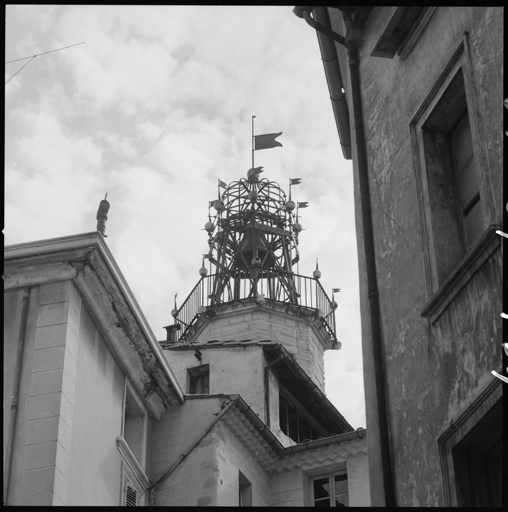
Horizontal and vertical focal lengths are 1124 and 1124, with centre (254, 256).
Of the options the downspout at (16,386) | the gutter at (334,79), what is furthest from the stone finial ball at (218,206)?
the gutter at (334,79)

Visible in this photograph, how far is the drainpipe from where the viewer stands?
9820 mm

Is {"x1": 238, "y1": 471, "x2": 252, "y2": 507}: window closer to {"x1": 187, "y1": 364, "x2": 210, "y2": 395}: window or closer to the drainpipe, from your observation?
{"x1": 187, "y1": 364, "x2": 210, "y2": 395}: window

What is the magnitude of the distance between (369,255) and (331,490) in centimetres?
1299

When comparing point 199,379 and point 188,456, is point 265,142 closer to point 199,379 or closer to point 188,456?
point 199,379

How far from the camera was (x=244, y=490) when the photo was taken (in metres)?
22.2

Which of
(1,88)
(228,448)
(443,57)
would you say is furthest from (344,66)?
(228,448)

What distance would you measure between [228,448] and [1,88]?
51.1 feet

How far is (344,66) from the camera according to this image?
46.2 feet

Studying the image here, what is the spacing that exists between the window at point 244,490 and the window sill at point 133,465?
90.3 inches

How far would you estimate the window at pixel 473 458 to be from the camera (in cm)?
822

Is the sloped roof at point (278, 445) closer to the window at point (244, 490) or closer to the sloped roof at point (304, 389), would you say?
the window at point (244, 490)

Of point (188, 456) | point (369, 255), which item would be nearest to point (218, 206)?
point (188, 456)

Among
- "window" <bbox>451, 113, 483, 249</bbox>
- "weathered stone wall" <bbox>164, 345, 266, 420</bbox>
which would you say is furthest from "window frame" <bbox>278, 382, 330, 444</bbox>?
"window" <bbox>451, 113, 483, 249</bbox>

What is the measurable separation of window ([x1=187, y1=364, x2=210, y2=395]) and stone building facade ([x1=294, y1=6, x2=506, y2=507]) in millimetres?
16031
